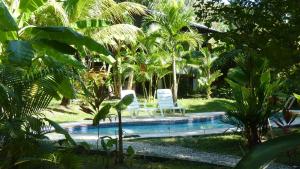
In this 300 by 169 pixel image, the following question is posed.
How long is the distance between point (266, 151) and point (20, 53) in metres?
4.07

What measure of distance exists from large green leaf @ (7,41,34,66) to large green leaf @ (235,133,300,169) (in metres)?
3.94

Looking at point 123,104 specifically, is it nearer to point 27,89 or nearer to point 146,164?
point 146,164

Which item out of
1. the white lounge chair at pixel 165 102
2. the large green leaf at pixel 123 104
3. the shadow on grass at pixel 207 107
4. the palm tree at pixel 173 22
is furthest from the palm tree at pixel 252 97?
the palm tree at pixel 173 22

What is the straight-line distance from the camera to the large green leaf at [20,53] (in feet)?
15.4

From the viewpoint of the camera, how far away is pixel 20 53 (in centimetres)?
476

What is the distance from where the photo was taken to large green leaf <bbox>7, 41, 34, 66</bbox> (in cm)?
469

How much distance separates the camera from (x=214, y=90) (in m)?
22.9

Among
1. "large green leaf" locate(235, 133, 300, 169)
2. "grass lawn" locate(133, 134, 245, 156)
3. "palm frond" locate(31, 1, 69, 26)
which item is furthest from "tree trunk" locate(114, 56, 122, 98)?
"large green leaf" locate(235, 133, 300, 169)

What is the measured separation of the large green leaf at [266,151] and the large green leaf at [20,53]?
3.94 meters

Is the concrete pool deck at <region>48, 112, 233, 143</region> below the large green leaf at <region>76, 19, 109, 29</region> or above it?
below

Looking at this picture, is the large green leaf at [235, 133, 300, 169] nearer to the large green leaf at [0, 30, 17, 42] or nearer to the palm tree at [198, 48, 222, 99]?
the large green leaf at [0, 30, 17, 42]

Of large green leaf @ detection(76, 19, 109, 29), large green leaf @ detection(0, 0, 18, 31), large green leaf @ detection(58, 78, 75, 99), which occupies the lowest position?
large green leaf @ detection(58, 78, 75, 99)

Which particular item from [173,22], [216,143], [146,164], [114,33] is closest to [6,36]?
[146,164]

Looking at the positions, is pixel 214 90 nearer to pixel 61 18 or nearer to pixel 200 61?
pixel 200 61
